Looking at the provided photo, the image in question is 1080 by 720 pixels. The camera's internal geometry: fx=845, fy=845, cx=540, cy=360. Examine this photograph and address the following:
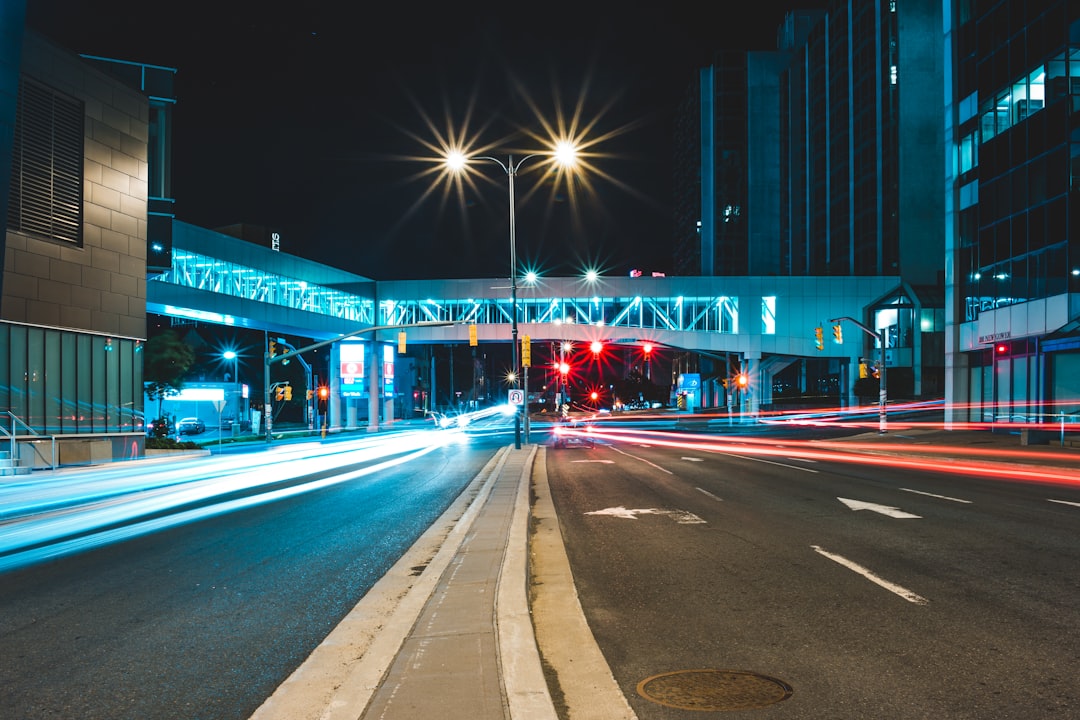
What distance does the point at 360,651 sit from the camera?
5.68 meters

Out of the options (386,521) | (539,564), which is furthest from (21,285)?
(539,564)

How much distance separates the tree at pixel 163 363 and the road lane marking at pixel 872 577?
5937cm

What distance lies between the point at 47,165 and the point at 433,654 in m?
30.6

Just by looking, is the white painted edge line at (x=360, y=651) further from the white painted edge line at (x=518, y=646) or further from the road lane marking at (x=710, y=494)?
the road lane marking at (x=710, y=494)

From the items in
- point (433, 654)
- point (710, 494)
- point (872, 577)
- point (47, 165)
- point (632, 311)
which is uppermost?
point (47, 165)

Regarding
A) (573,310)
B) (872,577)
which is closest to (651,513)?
(872,577)

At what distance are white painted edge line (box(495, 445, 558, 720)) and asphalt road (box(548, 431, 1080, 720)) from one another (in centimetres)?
55

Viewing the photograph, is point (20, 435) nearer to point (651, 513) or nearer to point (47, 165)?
point (47, 165)

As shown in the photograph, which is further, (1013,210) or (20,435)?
(1013,210)

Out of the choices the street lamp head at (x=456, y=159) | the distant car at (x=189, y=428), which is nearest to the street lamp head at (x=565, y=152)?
the street lamp head at (x=456, y=159)

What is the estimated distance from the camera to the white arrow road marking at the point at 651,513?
12836mm

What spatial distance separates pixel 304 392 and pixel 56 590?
10860 cm

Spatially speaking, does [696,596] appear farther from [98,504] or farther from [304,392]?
[304,392]

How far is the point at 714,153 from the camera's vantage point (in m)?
139
